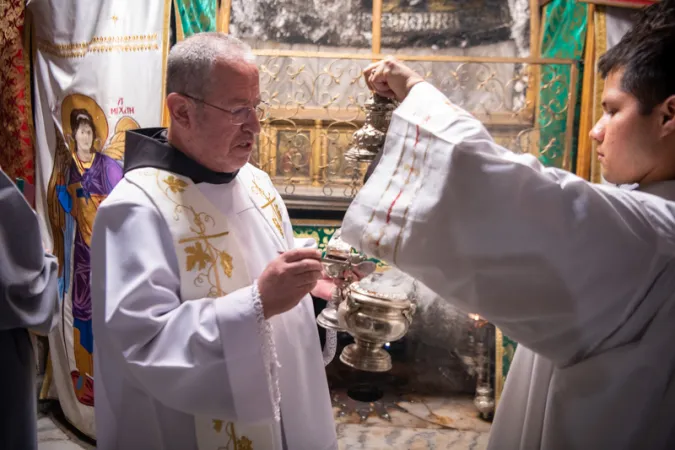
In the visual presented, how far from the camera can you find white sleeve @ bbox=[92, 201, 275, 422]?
4.78 ft

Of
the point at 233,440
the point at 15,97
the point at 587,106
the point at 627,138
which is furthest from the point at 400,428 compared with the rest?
the point at 15,97

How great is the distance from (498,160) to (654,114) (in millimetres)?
446

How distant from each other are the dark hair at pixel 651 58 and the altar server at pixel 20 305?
5.90 feet

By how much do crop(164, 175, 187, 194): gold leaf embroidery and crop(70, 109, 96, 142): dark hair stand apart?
225 cm

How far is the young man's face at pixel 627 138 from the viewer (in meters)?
1.29

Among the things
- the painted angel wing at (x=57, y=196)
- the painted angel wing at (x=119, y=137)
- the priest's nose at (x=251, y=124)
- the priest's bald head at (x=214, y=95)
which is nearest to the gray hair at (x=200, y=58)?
the priest's bald head at (x=214, y=95)

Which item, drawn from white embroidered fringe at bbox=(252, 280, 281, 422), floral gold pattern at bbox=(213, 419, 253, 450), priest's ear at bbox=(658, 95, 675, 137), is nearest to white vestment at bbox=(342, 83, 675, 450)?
priest's ear at bbox=(658, 95, 675, 137)

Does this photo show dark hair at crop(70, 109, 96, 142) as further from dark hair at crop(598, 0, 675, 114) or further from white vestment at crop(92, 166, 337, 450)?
dark hair at crop(598, 0, 675, 114)

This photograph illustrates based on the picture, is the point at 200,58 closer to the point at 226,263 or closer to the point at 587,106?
the point at 226,263

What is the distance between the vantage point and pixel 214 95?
66.1 inches

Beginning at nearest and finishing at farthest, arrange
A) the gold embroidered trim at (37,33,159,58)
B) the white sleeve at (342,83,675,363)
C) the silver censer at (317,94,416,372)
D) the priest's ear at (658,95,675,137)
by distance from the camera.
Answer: the white sleeve at (342,83,675,363), the priest's ear at (658,95,675,137), the silver censer at (317,94,416,372), the gold embroidered trim at (37,33,159,58)

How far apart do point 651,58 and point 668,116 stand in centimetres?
14

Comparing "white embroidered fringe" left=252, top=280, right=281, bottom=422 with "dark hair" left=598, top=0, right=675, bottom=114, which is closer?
"dark hair" left=598, top=0, right=675, bottom=114

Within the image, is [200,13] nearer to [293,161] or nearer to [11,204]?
[293,161]
